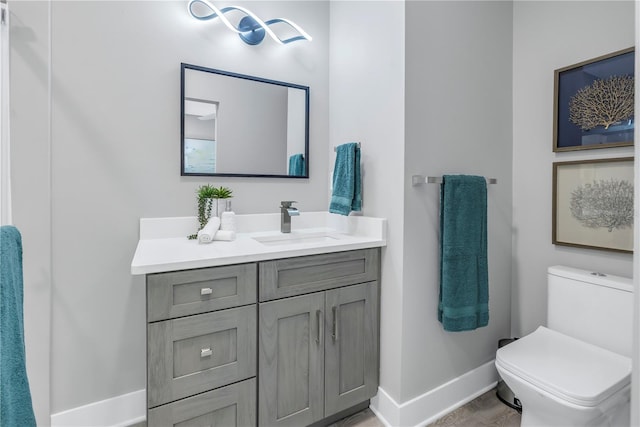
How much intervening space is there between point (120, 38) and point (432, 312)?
2.06 metres

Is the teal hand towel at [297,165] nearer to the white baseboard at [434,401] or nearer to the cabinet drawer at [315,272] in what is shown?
the cabinet drawer at [315,272]

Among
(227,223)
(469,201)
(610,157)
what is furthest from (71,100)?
(610,157)

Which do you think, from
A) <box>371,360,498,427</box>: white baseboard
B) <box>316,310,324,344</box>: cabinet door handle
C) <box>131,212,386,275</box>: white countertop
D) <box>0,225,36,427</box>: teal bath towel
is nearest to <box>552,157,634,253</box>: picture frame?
<box>371,360,498,427</box>: white baseboard

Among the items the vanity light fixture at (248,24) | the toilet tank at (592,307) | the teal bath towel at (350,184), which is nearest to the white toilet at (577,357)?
the toilet tank at (592,307)

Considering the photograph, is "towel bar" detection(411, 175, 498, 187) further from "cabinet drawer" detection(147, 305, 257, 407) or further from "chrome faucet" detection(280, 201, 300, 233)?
"cabinet drawer" detection(147, 305, 257, 407)

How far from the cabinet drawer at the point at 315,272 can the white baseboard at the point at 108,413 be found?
0.99 m

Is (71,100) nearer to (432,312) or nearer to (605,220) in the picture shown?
(432,312)

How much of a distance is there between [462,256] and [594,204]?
73 cm

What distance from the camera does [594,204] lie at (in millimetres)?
1553

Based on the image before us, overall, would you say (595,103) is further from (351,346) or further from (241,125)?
(241,125)

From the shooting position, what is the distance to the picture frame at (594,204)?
4.77 ft

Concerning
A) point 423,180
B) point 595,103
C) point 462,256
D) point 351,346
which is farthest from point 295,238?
point 595,103

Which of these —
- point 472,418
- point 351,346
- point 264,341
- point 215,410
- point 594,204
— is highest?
point 594,204

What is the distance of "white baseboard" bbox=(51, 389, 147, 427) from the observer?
1.42 m
